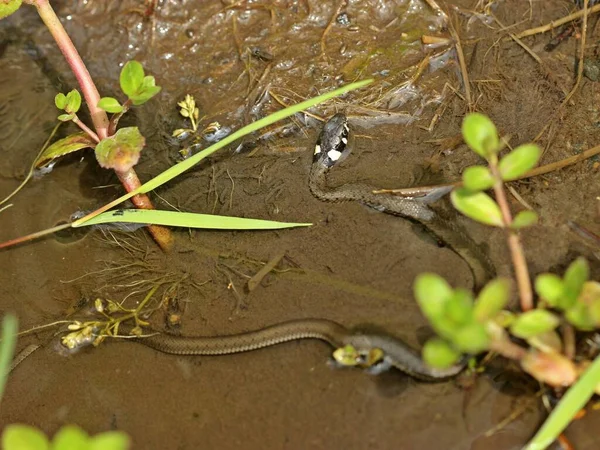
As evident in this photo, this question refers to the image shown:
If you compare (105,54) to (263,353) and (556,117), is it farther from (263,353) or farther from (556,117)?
(556,117)

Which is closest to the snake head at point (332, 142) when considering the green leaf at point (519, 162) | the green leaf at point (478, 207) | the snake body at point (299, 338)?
the snake body at point (299, 338)

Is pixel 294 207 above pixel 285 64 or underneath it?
underneath

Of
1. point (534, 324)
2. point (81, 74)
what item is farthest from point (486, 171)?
point (81, 74)

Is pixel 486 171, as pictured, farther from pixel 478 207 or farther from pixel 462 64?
pixel 462 64

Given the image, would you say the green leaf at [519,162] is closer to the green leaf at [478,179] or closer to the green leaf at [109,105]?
the green leaf at [478,179]

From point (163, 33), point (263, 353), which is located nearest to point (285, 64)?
point (163, 33)
